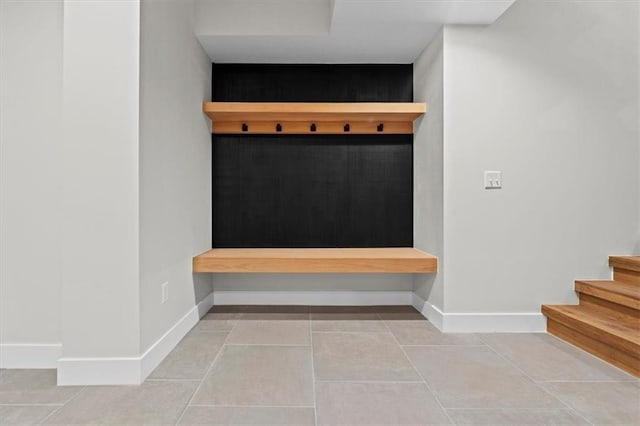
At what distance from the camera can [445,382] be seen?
5.96ft

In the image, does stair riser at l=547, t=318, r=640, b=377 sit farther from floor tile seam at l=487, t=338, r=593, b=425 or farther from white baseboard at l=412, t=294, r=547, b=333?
floor tile seam at l=487, t=338, r=593, b=425

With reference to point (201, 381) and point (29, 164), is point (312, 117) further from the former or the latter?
point (201, 381)

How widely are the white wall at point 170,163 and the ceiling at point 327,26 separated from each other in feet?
0.79

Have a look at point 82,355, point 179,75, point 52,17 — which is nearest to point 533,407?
point 82,355

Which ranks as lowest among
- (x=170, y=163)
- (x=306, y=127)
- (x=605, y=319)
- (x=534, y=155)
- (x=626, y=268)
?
(x=605, y=319)

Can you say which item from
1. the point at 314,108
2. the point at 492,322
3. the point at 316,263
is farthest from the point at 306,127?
the point at 492,322

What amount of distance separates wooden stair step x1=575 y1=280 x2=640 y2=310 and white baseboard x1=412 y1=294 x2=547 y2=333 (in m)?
0.35

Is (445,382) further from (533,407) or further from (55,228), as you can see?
(55,228)

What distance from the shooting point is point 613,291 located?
2.32 m

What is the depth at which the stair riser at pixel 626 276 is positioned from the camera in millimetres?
2443

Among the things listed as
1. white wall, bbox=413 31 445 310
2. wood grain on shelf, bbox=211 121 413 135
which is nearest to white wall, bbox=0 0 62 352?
wood grain on shelf, bbox=211 121 413 135

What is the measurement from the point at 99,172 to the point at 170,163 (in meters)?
0.50

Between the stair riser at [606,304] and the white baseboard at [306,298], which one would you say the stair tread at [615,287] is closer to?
the stair riser at [606,304]

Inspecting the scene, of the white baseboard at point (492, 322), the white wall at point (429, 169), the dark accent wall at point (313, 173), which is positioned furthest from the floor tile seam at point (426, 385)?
the dark accent wall at point (313, 173)
